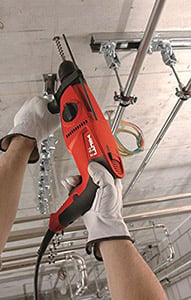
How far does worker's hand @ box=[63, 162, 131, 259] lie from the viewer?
2.11 feet

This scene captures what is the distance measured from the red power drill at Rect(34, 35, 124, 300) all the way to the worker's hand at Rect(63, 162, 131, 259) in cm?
2

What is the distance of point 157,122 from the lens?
150cm

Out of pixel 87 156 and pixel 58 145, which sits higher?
pixel 58 145

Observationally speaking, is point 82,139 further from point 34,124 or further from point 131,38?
point 131,38

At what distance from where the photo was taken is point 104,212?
0.66 m

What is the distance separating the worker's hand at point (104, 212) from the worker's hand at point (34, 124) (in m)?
0.20

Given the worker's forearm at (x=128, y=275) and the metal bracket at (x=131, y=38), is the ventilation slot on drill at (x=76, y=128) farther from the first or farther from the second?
the metal bracket at (x=131, y=38)

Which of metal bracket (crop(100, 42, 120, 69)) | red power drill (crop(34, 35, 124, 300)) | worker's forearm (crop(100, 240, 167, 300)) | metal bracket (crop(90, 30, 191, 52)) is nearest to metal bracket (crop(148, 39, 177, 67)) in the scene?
metal bracket (crop(90, 30, 191, 52))

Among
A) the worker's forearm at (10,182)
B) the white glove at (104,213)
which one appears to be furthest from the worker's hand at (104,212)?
the worker's forearm at (10,182)

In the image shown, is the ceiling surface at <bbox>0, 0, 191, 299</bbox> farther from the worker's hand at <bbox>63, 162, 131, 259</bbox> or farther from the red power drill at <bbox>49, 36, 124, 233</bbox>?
the worker's hand at <bbox>63, 162, 131, 259</bbox>

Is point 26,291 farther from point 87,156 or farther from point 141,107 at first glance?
point 87,156

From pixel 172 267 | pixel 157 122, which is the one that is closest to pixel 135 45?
pixel 157 122

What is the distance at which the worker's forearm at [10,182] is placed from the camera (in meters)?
0.66

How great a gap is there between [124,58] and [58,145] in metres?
0.53
